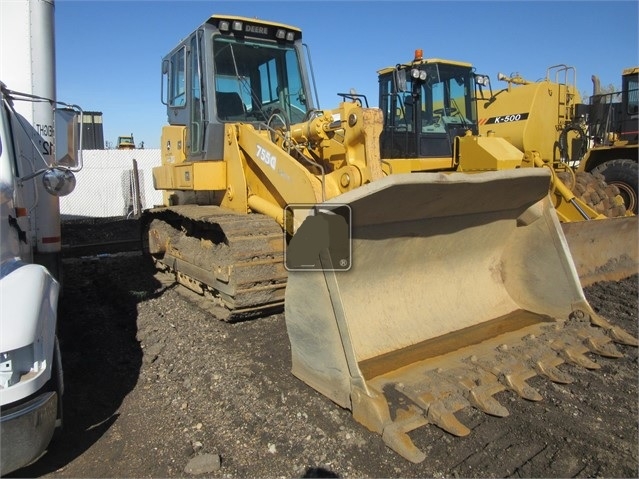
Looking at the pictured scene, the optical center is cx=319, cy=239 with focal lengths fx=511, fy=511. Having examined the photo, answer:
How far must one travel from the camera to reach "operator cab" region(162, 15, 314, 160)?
18.7 ft

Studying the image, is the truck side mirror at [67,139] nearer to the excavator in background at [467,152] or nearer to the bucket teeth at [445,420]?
the bucket teeth at [445,420]

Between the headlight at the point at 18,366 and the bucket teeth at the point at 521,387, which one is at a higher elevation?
the headlight at the point at 18,366

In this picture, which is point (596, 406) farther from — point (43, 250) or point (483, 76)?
point (483, 76)

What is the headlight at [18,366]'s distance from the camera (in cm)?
246

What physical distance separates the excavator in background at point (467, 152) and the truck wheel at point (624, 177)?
0.23 m

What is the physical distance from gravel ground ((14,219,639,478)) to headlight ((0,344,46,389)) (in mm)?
681

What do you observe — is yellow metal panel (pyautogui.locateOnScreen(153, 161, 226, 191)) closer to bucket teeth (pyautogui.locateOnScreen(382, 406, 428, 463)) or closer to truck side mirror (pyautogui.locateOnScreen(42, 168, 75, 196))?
truck side mirror (pyautogui.locateOnScreen(42, 168, 75, 196))

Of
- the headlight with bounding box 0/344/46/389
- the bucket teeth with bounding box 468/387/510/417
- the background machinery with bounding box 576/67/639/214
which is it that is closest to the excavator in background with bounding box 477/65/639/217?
A: the background machinery with bounding box 576/67/639/214

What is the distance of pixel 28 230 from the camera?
4.30m

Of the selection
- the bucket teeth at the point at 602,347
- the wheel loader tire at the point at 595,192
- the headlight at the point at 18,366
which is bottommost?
the bucket teeth at the point at 602,347

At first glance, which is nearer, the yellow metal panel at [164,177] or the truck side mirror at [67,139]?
the truck side mirror at [67,139]

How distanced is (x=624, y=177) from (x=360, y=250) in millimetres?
8047

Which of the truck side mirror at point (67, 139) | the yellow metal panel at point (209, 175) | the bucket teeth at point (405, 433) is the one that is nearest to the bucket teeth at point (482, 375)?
the bucket teeth at point (405, 433)

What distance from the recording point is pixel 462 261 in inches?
182
